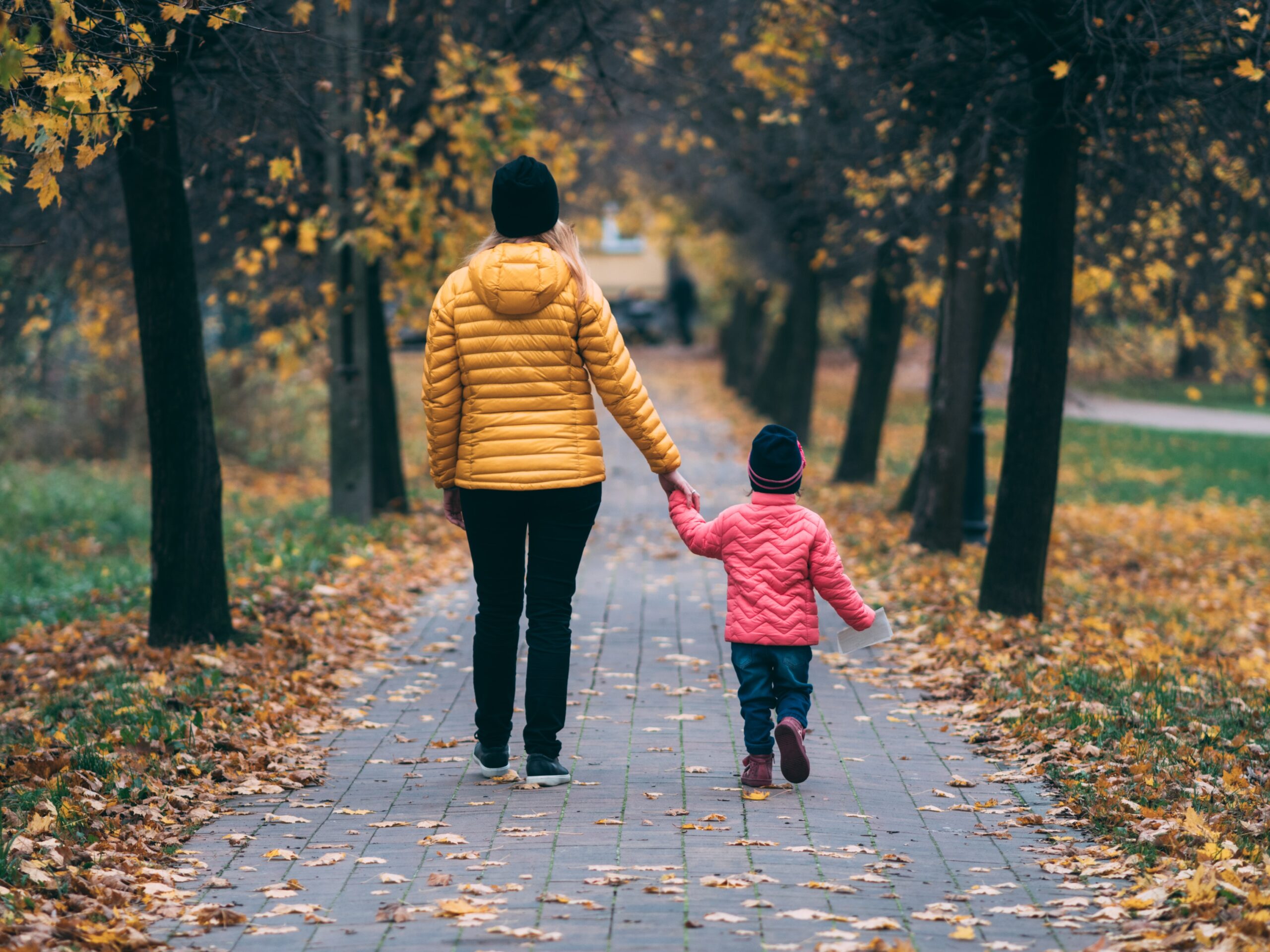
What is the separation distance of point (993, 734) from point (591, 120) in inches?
321

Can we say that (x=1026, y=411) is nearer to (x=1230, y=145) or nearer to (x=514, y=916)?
(x=1230, y=145)

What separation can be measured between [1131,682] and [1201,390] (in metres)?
33.0

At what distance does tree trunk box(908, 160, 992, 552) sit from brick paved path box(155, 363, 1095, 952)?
4.57 m

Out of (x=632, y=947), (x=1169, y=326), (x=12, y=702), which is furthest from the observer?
(x=1169, y=326)

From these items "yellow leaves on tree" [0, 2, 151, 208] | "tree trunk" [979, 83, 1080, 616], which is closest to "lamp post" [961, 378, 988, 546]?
"tree trunk" [979, 83, 1080, 616]

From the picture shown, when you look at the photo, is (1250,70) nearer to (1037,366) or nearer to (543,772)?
(1037,366)

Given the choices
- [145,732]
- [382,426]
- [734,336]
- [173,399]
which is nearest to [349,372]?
[382,426]

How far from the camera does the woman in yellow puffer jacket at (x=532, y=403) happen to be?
4840mm

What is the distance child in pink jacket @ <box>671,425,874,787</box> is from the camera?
199 inches

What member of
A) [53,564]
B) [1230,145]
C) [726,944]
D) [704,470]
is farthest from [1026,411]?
[704,470]

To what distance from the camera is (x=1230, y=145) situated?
8.70m

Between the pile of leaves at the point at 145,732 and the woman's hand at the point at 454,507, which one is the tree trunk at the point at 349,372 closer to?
the pile of leaves at the point at 145,732

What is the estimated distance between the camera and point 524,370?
486 cm

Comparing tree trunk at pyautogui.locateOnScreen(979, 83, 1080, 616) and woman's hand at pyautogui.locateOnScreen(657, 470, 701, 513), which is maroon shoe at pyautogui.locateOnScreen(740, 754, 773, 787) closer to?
woman's hand at pyautogui.locateOnScreen(657, 470, 701, 513)
